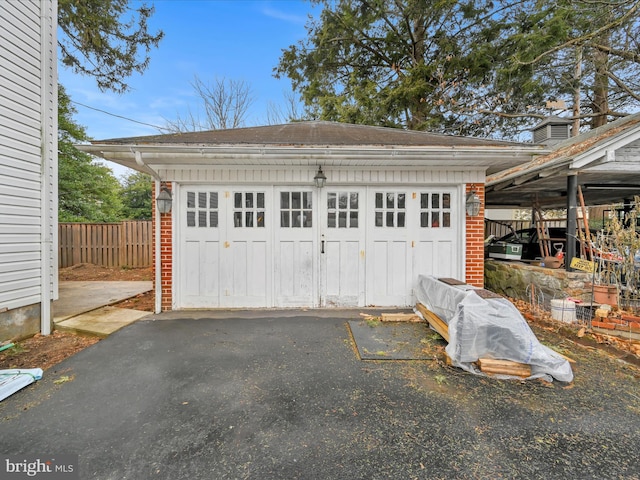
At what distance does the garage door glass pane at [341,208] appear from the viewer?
15.9 ft

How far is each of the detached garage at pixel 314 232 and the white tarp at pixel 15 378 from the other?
6.39 feet

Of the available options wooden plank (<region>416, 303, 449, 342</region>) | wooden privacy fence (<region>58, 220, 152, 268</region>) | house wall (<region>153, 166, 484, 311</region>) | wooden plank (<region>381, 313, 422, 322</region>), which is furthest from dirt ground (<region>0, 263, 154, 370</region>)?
wooden privacy fence (<region>58, 220, 152, 268</region>)

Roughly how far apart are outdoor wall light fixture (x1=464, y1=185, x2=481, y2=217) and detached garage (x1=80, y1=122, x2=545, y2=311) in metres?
0.02

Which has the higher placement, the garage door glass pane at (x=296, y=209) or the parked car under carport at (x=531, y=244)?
the garage door glass pane at (x=296, y=209)

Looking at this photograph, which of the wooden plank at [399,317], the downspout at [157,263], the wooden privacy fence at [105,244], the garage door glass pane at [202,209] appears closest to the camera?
the wooden plank at [399,317]

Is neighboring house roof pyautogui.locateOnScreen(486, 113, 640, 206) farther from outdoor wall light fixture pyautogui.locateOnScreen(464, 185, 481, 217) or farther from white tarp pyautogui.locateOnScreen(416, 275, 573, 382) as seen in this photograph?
white tarp pyautogui.locateOnScreen(416, 275, 573, 382)

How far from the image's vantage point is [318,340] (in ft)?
11.9

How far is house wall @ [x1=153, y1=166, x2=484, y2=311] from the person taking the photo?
466cm

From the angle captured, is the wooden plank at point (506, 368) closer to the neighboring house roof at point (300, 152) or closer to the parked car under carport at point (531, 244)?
the neighboring house roof at point (300, 152)

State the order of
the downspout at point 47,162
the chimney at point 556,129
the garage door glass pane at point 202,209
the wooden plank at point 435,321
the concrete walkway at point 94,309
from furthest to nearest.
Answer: the chimney at point 556,129 < the garage door glass pane at point 202,209 < the concrete walkway at point 94,309 < the downspout at point 47,162 < the wooden plank at point 435,321

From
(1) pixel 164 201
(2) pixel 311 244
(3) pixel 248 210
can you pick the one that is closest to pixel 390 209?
(2) pixel 311 244

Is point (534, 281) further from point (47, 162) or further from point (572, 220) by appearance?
point (47, 162)

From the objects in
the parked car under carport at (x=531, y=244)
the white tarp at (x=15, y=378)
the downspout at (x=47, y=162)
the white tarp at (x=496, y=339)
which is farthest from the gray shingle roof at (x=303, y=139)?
the parked car under carport at (x=531, y=244)

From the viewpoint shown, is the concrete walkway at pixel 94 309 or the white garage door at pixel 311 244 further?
the white garage door at pixel 311 244
